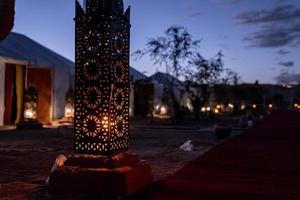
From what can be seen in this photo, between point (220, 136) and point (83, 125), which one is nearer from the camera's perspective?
point (83, 125)

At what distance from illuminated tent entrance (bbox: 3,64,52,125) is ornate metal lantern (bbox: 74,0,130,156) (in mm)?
13295

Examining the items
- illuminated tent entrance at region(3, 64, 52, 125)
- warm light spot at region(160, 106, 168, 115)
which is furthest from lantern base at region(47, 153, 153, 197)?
warm light spot at region(160, 106, 168, 115)

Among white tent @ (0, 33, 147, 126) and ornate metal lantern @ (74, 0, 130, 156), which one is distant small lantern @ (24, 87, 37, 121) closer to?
white tent @ (0, 33, 147, 126)

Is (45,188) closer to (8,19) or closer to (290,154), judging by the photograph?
(8,19)

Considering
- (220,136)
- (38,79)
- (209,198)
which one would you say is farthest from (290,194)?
(38,79)

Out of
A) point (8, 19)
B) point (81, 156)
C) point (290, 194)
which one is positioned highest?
point (8, 19)

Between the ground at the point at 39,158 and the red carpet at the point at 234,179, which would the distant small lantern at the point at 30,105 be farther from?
the red carpet at the point at 234,179

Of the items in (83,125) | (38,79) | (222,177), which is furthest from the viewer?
(38,79)

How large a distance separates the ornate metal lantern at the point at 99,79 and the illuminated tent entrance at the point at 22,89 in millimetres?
13295

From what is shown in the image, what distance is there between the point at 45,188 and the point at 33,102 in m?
14.1

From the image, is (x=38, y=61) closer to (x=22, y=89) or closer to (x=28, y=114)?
(x=22, y=89)

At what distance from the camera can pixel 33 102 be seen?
770 inches

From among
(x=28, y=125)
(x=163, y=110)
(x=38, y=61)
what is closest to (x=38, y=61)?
(x=38, y=61)

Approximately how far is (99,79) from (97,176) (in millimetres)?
1089
